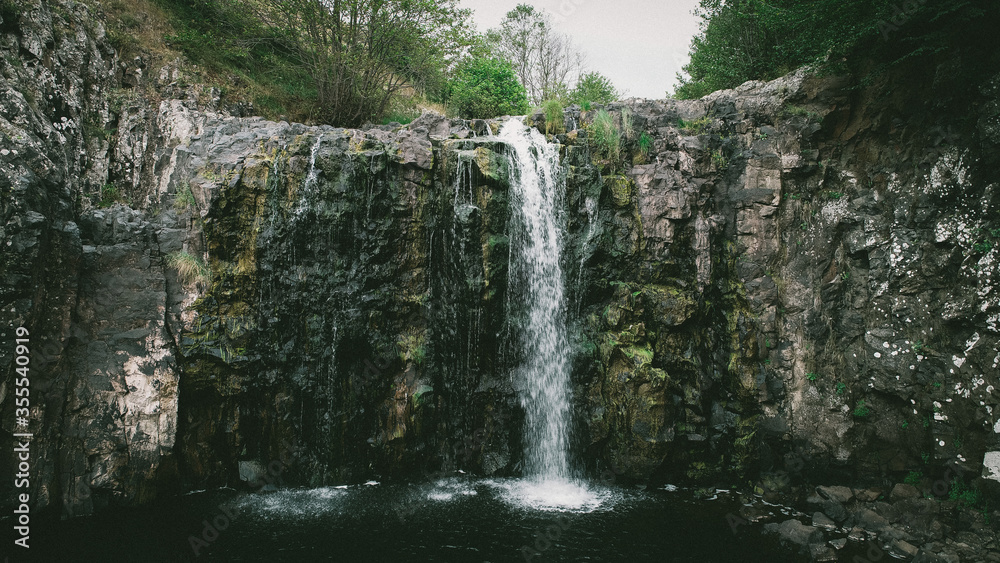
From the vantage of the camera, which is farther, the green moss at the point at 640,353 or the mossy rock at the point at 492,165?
the mossy rock at the point at 492,165

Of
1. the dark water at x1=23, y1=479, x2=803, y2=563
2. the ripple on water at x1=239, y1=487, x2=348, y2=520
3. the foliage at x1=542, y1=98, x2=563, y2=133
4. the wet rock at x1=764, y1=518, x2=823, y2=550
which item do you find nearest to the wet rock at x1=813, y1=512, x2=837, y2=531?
the wet rock at x1=764, y1=518, x2=823, y2=550

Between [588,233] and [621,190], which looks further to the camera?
[621,190]

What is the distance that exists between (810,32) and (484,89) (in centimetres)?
920

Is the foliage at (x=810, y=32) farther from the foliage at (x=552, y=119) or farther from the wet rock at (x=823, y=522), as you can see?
the wet rock at (x=823, y=522)

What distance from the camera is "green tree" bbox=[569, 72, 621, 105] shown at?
2233 cm

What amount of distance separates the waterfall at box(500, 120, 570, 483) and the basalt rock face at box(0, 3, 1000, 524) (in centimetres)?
31

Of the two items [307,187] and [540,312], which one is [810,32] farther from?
[307,187]

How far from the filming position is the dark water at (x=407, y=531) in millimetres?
7215

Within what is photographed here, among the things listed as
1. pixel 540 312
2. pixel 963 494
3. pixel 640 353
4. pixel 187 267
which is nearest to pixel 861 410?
pixel 963 494

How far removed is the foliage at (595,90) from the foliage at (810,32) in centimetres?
601

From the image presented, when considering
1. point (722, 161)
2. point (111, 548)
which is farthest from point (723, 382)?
point (111, 548)

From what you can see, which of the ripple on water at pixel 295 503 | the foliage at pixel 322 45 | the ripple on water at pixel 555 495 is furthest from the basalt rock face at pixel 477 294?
the foliage at pixel 322 45

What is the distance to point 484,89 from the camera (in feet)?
53.3

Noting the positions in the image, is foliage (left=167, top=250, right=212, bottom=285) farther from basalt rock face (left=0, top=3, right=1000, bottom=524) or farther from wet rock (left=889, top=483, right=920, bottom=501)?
wet rock (left=889, top=483, right=920, bottom=501)
